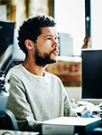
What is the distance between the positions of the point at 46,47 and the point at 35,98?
13.4 inches

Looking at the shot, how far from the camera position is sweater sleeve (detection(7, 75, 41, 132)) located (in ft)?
5.37

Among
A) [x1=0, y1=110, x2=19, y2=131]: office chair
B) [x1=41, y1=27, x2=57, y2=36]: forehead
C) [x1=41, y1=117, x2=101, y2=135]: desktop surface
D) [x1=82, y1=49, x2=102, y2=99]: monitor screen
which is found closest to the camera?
[x1=41, y1=117, x2=101, y2=135]: desktop surface

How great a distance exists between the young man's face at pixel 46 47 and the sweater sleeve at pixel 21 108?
0.91 ft

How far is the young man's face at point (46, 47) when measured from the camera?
1.89 meters

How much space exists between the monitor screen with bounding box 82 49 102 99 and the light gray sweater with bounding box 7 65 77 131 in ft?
0.56

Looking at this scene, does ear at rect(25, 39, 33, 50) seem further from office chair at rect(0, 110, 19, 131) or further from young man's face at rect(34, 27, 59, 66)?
office chair at rect(0, 110, 19, 131)

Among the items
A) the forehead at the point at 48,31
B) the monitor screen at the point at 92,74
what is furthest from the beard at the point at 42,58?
the monitor screen at the point at 92,74

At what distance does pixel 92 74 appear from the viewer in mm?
1773

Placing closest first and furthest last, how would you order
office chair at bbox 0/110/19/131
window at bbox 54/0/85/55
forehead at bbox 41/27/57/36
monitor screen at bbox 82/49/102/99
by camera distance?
office chair at bbox 0/110/19/131 → monitor screen at bbox 82/49/102/99 → forehead at bbox 41/27/57/36 → window at bbox 54/0/85/55

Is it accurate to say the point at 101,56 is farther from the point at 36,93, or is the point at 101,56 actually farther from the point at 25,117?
the point at 25,117

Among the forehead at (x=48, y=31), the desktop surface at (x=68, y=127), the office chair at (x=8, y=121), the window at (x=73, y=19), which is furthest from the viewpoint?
the window at (x=73, y=19)

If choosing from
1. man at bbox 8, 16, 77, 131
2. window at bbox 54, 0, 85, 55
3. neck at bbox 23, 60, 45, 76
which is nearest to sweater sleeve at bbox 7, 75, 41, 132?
man at bbox 8, 16, 77, 131

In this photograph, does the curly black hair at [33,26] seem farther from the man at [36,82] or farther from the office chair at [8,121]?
the office chair at [8,121]

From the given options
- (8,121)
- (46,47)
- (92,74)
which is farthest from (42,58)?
(8,121)
